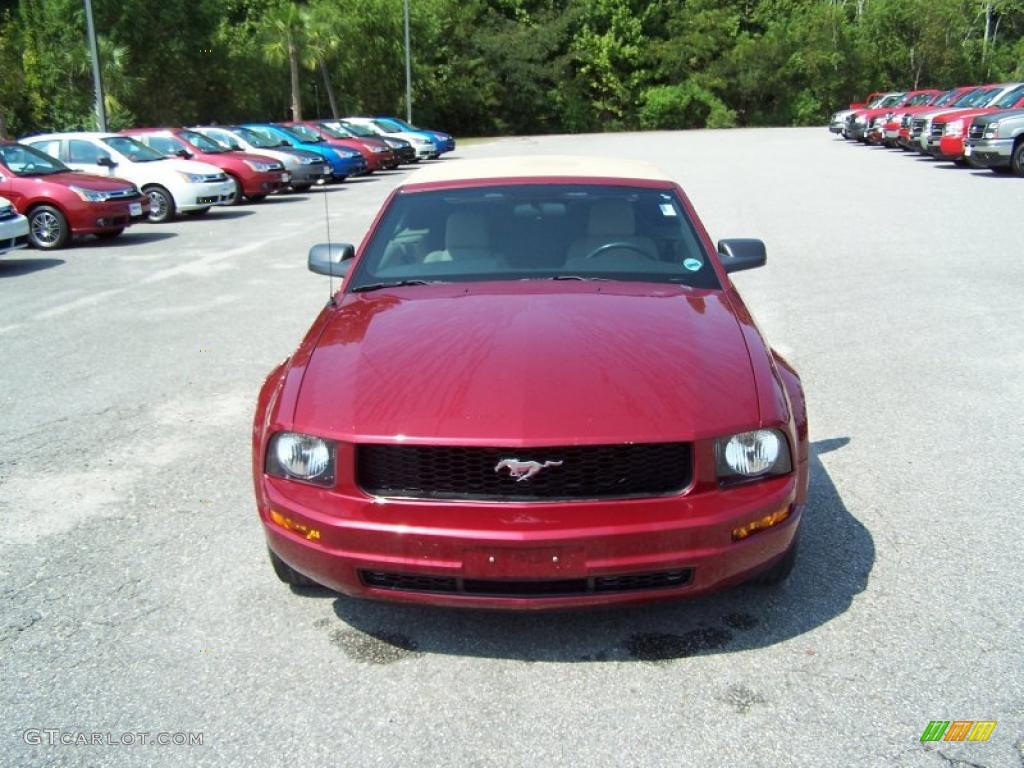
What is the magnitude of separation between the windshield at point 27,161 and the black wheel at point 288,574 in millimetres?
12829

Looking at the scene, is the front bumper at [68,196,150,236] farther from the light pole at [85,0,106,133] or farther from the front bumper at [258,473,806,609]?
the front bumper at [258,473,806,609]

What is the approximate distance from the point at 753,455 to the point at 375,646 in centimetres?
144

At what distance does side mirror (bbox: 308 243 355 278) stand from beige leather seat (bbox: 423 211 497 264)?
55 cm

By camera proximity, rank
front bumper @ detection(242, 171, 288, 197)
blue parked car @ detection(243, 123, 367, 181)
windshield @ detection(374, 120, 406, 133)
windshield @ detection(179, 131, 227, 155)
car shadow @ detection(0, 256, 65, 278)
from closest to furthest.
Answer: car shadow @ detection(0, 256, 65, 278), front bumper @ detection(242, 171, 288, 197), windshield @ detection(179, 131, 227, 155), blue parked car @ detection(243, 123, 367, 181), windshield @ detection(374, 120, 406, 133)

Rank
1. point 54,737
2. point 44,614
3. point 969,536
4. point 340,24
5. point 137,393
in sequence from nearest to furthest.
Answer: point 54,737, point 44,614, point 969,536, point 137,393, point 340,24

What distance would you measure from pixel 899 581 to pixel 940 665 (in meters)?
0.62

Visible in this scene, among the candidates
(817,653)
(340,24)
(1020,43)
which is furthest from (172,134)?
(1020,43)

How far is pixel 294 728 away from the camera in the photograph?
2939 mm

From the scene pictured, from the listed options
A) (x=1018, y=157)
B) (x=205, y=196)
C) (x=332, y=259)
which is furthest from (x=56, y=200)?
(x=1018, y=157)

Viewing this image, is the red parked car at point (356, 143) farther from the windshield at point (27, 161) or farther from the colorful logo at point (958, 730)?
the colorful logo at point (958, 730)

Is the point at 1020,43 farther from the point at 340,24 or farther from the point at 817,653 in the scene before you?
the point at 817,653

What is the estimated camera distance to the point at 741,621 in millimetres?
3523

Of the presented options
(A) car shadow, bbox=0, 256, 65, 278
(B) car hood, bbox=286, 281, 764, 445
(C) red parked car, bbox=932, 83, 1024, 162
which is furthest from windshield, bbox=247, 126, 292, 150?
(B) car hood, bbox=286, 281, 764, 445

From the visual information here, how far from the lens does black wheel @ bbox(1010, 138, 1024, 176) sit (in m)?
21.0
